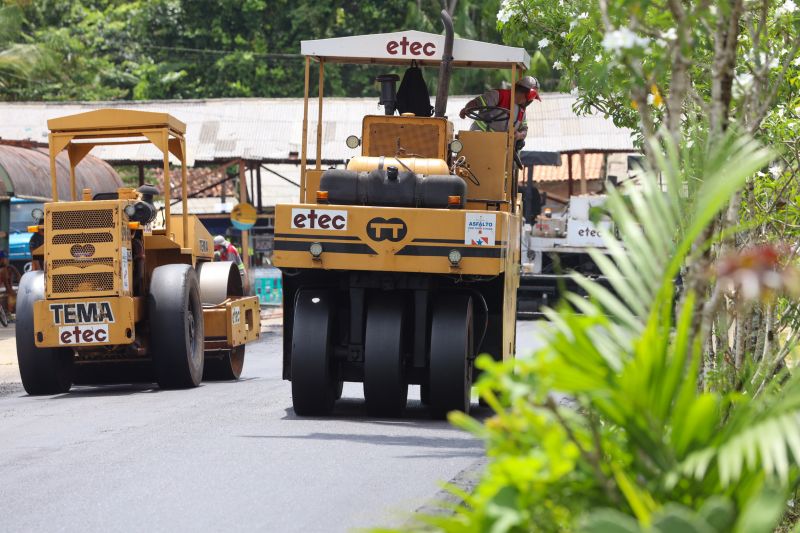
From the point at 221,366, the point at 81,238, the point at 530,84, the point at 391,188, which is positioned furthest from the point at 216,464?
the point at 221,366

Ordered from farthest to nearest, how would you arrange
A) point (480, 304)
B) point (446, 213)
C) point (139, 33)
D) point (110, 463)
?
point (139, 33) → point (480, 304) → point (446, 213) → point (110, 463)

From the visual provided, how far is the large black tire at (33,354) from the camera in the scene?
13930 millimetres

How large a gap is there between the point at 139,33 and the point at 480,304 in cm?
3978

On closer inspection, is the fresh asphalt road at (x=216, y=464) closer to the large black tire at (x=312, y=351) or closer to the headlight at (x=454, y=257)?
the large black tire at (x=312, y=351)

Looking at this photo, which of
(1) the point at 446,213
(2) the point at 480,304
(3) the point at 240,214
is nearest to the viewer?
(1) the point at 446,213

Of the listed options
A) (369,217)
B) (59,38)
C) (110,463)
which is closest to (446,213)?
(369,217)

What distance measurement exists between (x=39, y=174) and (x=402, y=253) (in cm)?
1989

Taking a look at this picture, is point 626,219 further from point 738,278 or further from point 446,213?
point 446,213

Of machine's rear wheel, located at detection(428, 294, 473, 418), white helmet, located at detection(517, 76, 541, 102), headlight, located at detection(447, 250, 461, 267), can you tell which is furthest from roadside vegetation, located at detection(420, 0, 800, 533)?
white helmet, located at detection(517, 76, 541, 102)

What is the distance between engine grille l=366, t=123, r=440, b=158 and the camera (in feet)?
39.5

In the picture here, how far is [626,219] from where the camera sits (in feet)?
12.0

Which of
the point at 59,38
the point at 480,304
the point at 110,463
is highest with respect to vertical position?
the point at 59,38

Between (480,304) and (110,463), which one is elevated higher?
(480,304)

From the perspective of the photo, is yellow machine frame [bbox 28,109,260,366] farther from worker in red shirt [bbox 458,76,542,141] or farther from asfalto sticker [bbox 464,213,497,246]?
asfalto sticker [bbox 464,213,497,246]
